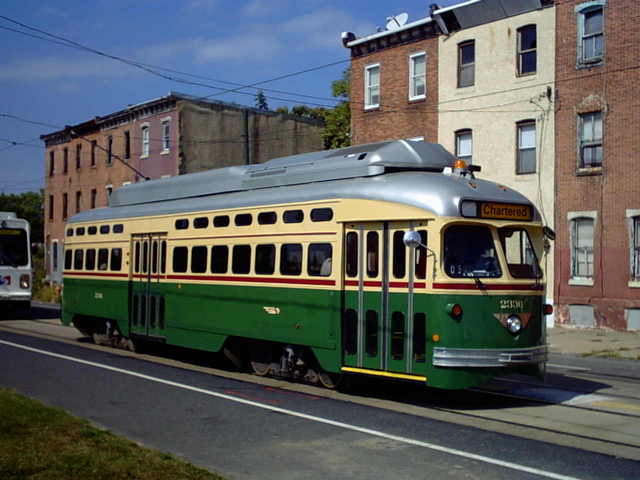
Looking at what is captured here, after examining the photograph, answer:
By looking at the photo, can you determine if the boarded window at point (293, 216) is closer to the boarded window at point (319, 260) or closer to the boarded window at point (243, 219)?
the boarded window at point (319, 260)

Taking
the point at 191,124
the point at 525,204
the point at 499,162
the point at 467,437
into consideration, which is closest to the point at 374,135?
the point at 499,162

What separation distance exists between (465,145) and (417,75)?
11.5 ft

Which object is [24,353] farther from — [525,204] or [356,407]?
[525,204]

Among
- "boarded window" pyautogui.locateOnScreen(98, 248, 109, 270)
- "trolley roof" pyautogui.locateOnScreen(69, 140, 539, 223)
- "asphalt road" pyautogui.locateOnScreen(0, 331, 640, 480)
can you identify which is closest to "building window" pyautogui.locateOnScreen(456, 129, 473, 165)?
"boarded window" pyautogui.locateOnScreen(98, 248, 109, 270)

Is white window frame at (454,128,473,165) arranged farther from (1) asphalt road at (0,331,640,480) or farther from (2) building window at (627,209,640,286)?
(1) asphalt road at (0,331,640,480)

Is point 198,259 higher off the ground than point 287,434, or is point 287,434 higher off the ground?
point 198,259

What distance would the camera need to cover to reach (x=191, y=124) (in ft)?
141

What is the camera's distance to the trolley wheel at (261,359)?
1377 cm

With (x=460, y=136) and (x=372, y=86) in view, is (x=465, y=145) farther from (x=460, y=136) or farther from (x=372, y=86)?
(x=372, y=86)

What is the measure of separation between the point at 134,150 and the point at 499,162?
974 inches

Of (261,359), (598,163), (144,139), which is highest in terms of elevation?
(144,139)

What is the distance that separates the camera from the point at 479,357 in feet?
34.7

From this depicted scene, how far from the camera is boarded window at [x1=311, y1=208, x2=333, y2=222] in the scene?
12.1 m

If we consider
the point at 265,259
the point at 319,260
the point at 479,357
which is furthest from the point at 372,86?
the point at 479,357
